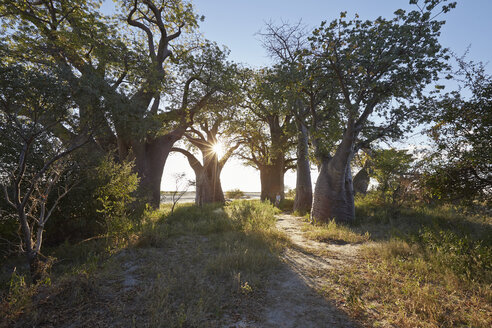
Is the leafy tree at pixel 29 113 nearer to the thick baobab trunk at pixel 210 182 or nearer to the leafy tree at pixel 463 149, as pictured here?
the leafy tree at pixel 463 149

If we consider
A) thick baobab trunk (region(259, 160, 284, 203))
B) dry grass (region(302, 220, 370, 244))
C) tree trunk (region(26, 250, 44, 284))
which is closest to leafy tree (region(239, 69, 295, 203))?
thick baobab trunk (region(259, 160, 284, 203))

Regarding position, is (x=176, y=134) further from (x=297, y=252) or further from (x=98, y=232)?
(x=297, y=252)

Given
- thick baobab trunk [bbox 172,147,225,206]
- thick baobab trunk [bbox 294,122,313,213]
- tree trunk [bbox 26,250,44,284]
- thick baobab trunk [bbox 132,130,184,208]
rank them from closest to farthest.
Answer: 1. tree trunk [bbox 26,250,44,284]
2. thick baobab trunk [bbox 132,130,184,208]
3. thick baobab trunk [bbox 294,122,313,213]
4. thick baobab trunk [bbox 172,147,225,206]

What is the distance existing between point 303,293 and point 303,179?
10.9m

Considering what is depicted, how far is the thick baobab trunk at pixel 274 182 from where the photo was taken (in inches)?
740

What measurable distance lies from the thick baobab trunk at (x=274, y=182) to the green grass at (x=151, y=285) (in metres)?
12.5

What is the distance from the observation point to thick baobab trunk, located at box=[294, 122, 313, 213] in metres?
13.4

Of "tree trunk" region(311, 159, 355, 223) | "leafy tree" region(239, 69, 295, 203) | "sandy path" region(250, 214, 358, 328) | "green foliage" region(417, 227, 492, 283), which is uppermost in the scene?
"leafy tree" region(239, 69, 295, 203)

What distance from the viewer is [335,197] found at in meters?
9.54

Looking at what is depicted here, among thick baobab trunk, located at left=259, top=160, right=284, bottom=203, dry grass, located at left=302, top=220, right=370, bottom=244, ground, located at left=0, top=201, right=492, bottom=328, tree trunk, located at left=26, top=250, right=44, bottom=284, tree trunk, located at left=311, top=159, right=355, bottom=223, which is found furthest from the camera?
thick baobab trunk, located at left=259, top=160, right=284, bottom=203

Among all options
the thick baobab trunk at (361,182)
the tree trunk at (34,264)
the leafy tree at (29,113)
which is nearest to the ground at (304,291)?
the tree trunk at (34,264)

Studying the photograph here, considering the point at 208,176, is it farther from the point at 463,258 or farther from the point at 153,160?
the point at 463,258

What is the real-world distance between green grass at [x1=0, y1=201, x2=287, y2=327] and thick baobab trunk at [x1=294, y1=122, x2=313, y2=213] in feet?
25.6

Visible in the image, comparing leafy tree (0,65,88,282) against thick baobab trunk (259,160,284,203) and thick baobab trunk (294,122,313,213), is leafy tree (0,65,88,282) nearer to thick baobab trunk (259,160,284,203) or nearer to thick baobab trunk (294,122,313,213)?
thick baobab trunk (294,122,313,213)
